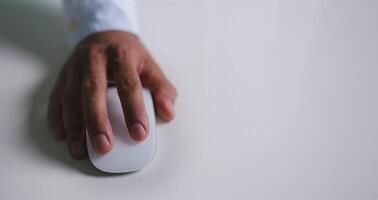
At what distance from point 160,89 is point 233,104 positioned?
0.08m

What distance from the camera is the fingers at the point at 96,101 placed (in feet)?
1.30

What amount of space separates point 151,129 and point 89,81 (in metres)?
0.10

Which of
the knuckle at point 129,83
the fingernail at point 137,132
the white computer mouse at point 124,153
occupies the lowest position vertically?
the white computer mouse at point 124,153

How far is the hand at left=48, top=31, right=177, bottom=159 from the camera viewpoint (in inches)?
16.2

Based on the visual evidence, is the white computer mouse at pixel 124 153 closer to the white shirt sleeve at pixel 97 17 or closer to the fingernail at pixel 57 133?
the fingernail at pixel 57 133

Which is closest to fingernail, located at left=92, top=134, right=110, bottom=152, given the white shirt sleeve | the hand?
the hand

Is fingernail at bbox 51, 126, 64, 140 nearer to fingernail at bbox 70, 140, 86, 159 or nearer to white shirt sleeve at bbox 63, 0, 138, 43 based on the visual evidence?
fingernail at bbox 70, 140, 86, 159

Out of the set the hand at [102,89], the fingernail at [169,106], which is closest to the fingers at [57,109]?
the hand at [102,89]

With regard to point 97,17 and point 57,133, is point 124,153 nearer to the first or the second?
point 57,133

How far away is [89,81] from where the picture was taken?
0.46m

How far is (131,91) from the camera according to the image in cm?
44

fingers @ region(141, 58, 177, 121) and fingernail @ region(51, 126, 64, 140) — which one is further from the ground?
fingers @ region(141, 58, 177, 121)

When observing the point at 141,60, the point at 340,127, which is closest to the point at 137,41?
the point at 141,60

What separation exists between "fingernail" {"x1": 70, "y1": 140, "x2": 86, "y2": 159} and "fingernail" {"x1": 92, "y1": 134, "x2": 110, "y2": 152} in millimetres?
27
